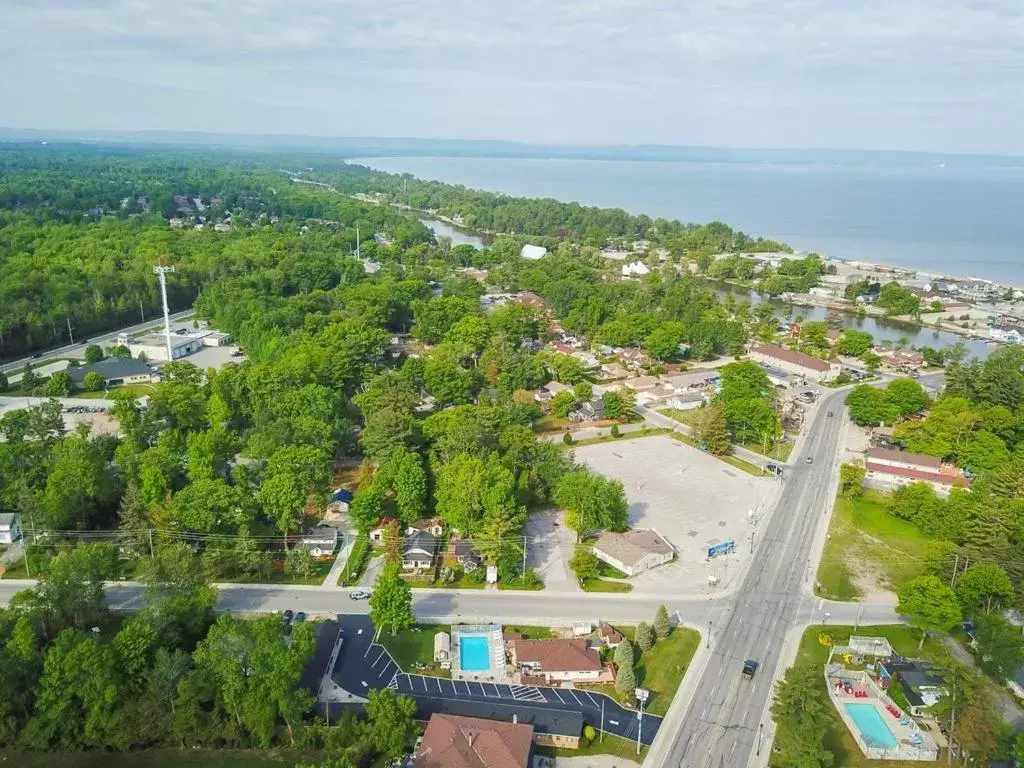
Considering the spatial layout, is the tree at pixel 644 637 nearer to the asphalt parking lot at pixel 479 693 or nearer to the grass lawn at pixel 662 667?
the grass lawn at pixel 662 667

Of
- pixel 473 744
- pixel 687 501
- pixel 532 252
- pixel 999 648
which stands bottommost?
pixel 687 501

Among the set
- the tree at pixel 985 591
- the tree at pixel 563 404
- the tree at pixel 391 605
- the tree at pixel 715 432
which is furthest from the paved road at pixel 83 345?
the tree at pixel 985 591

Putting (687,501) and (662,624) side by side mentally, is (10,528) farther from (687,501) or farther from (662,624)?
(687,501)

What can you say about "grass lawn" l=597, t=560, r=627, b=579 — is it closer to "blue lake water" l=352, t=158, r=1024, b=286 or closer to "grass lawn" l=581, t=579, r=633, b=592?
"grass lawn" l=581, t=579, r=633, b=592

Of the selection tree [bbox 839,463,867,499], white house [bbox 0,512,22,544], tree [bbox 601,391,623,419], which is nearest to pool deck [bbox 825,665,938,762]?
tree [bbox 839,463,867,499]

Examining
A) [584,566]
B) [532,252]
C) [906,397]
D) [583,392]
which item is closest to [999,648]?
[584,566]

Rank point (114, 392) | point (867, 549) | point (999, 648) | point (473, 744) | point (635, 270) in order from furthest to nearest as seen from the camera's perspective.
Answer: point (635, 270)
point (114, 392)
point (867, 549)
point (999, 648)
point (473, 744)

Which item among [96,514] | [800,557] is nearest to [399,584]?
[96,514]
